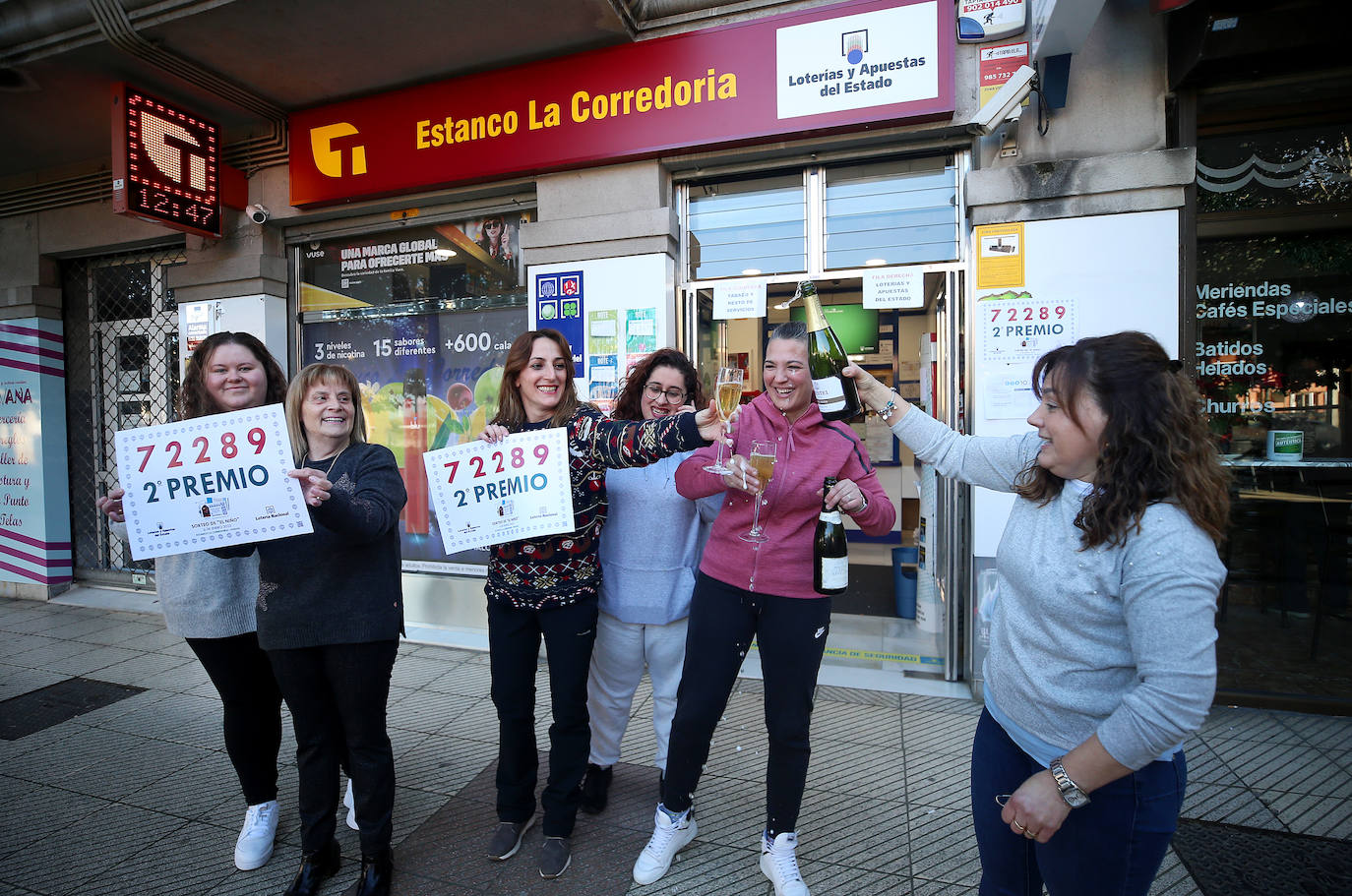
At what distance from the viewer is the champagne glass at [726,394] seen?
7.16ft

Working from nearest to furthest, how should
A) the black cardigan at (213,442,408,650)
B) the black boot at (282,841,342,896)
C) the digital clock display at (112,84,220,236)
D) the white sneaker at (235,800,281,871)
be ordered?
1. the black cardigan at (213,442,408,650)
2. the black boot at (282,841,342,896)
3. the white sneaker at (235,800,281,871)
4. the digital clock display at (112,84,220,236)

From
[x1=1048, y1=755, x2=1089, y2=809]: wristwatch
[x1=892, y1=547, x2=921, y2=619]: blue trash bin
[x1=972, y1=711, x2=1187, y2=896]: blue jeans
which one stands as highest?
[x1=1048, y1=755, x2=1089, y2=809]: wristwatch

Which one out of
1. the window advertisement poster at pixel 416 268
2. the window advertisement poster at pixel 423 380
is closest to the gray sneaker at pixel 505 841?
the window advertisement poster at pixel 423 380

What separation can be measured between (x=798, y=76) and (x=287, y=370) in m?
4.91

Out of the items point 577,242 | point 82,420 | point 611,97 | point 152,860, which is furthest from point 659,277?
point 82,420

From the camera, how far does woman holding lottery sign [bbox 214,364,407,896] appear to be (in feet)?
7.78

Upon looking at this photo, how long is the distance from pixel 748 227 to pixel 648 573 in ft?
9.69

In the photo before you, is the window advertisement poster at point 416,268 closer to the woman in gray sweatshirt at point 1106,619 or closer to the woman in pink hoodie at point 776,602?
the woman in pink hoodie at point 776,602

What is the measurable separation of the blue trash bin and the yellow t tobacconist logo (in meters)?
5.35

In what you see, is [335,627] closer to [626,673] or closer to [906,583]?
[626,673]

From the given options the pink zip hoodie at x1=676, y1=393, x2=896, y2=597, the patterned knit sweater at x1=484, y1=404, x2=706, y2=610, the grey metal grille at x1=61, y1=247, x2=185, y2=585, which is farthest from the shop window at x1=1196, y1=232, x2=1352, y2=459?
the grey metal grille at x1=61, y1=247, x2=185, y2=585

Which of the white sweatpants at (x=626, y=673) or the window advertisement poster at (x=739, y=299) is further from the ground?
the window advertisement poster at (x=739, y=299)

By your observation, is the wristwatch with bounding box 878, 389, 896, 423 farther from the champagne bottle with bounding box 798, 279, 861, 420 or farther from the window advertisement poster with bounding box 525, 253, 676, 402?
the window advertisement poster with bounding box 525, 253, 676, 402

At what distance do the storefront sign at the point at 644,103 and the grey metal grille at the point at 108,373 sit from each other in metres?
2.47
